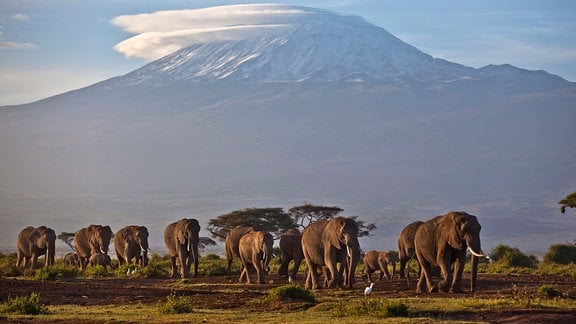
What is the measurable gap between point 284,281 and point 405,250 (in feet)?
12.3

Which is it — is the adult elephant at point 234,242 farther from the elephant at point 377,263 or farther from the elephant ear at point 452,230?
the elephant ear at point 452,230

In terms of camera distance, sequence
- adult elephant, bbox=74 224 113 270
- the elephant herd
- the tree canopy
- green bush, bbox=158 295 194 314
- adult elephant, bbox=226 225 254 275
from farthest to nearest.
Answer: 1. the tree canopy
2. adult elephant, bbox=74 224 113 270
3. adult elephant, bbox=226 225 254 275
4. the elephant herd
5. green bush, bbox=158 295 194 314

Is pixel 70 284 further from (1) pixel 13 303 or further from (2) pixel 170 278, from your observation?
(1) pixel 13 303

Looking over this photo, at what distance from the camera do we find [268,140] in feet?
652

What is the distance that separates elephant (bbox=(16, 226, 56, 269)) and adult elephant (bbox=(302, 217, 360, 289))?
16.6 metres

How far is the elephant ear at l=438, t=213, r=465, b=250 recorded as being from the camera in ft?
80.9

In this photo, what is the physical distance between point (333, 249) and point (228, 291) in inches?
110

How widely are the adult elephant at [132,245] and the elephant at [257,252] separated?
8067 mm

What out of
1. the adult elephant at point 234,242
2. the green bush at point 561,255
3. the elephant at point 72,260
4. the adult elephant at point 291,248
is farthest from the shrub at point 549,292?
the elephant at point 72,260

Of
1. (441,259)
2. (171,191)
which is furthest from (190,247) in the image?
(171,191)

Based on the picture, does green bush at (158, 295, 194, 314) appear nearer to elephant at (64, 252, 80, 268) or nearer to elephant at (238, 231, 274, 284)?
elephant at (238, 231, 274, 284)

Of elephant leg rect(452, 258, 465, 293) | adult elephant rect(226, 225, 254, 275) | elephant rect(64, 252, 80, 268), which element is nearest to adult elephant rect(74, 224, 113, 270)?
elephant rect(64, 252, 80, 268)

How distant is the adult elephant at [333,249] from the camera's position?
2745cm

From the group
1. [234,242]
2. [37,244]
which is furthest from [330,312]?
[37,244]
